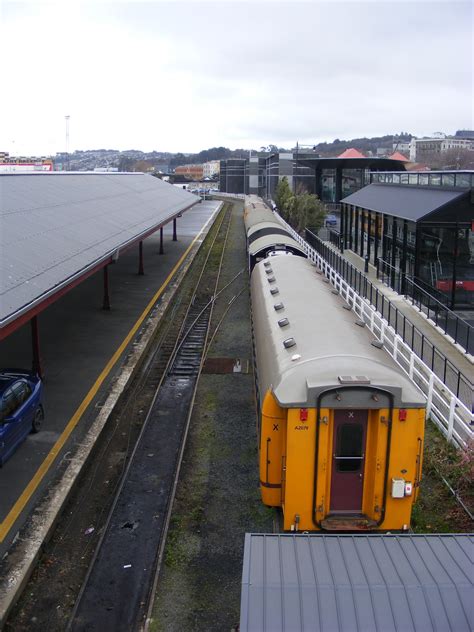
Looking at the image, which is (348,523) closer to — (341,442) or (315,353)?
(341,442)

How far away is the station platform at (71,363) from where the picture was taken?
10.6m

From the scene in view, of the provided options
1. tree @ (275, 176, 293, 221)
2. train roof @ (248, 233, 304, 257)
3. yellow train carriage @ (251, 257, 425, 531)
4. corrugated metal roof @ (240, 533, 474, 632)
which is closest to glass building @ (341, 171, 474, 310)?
train roof @ (248, 233, 304, 257)

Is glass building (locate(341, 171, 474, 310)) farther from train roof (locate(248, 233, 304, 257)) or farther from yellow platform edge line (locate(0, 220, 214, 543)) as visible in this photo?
yellow platform edge line (locate(0, 220, 214, 543))

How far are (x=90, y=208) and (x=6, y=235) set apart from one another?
397 inches

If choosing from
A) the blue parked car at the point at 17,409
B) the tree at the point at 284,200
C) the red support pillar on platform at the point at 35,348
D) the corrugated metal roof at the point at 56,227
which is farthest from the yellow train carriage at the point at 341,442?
the tree at the point at 284,200

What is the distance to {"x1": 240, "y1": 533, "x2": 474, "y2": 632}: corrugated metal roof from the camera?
16.2ft

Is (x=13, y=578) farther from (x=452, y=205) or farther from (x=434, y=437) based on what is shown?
(x=452, y=205)

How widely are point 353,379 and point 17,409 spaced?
6608mm

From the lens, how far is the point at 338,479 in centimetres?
862

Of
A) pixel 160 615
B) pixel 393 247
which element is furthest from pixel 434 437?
pixel 393 247

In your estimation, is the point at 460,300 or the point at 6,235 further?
the point at 460,300

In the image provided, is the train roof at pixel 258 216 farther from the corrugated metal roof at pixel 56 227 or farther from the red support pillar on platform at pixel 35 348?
the red support pillar on platform at pixel 35 348

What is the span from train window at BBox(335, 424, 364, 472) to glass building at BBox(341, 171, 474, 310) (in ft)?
48.0

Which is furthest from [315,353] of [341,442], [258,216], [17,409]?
[258,216]
